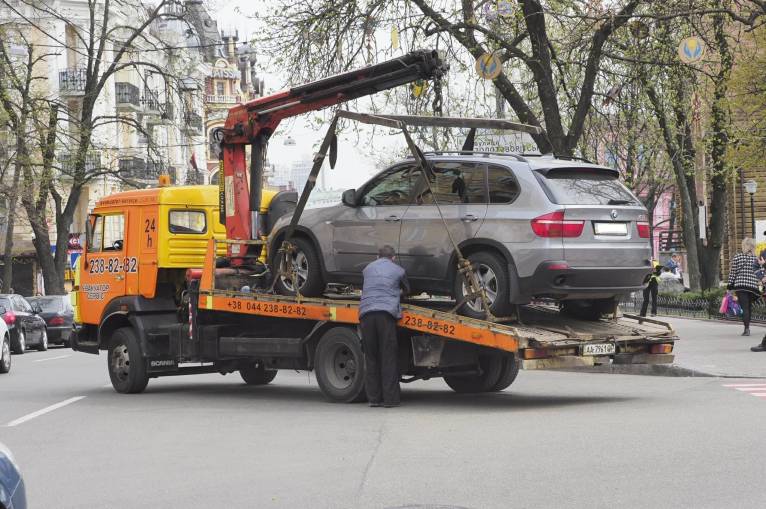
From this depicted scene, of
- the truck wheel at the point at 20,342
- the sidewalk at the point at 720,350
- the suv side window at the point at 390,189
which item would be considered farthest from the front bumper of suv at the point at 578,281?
the truck wheel at the point at 20,342

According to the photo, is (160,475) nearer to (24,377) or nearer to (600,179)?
(600,179)

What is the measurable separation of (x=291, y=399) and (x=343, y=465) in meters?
6.21

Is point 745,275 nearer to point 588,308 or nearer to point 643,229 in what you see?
point 588,308

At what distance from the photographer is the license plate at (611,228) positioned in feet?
42.8

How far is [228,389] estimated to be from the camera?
17.7m

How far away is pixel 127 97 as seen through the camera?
61.8 m

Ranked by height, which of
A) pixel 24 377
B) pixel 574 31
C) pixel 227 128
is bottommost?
pixel 24 377

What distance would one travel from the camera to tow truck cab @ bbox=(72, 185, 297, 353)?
16.9 metres

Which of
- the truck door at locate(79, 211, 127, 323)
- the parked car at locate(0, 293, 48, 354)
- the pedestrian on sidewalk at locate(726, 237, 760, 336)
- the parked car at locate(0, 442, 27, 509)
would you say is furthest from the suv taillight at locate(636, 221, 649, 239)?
the parked car at locate(0, 293, 48, 354)

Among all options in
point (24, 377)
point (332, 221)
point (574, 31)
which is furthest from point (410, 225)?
point (24, 377)

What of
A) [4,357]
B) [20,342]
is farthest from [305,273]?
[20,342]

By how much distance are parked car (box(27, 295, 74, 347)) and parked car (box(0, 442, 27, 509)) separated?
102ft

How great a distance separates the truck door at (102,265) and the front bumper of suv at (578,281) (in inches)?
260

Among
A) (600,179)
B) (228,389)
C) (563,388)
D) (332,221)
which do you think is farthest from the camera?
(228,389)
